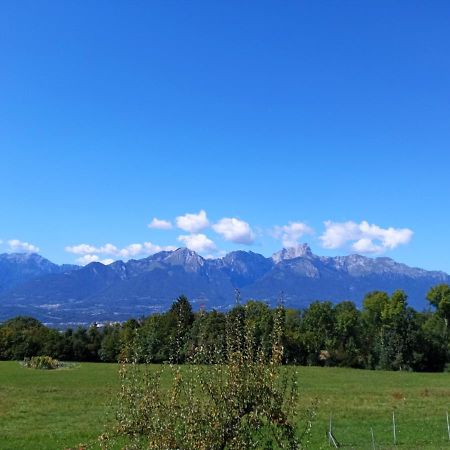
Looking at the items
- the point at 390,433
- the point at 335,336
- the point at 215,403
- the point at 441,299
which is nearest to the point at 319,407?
the point at 390,433

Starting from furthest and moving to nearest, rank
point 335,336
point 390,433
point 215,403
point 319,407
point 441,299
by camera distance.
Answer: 1. point 335,336
2. point 441,299
3. point 319,407
4. point 390,433
5. point 215,403

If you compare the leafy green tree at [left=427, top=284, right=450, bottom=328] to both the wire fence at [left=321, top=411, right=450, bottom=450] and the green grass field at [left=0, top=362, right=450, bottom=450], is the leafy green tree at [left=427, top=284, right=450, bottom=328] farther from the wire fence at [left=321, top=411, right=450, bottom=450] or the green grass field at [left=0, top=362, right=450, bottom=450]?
the wire fence at [left=321, top=411, right=450, bottom=450]

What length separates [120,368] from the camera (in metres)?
10.8

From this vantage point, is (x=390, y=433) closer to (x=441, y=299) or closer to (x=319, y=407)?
(x=319, y=407)

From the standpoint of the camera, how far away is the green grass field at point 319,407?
99.2ft

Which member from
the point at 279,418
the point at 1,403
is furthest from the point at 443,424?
the point at 1,403

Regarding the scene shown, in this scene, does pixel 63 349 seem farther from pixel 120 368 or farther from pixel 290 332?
pixel 120 368

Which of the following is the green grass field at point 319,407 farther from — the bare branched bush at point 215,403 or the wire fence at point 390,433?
the bare branched bush at point 215,403

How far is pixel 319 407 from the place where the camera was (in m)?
45.2

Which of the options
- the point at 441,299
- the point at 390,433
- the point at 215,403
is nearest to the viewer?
the point at 215,403

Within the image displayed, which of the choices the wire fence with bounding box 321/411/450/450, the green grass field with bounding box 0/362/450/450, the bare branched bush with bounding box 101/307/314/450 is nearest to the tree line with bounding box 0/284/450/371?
the green grass field with bounding box 0/362/450/450

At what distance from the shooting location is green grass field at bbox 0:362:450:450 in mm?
30234

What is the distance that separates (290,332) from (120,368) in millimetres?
100389

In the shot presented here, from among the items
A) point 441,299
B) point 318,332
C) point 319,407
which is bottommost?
point 319,407
